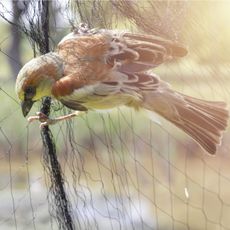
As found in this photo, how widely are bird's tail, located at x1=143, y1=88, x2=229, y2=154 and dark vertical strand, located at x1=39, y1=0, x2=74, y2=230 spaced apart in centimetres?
25

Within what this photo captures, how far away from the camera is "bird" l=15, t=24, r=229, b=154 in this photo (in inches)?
39.4

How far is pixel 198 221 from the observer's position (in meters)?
2.48

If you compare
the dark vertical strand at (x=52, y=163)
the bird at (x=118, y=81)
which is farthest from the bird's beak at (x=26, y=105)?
the dark vertical strand at (x=52, y=163)

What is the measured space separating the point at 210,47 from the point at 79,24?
256mm

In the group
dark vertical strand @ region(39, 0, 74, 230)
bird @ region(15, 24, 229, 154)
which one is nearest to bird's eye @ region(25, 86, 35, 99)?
bird @ region(15, 24, 229, 154)

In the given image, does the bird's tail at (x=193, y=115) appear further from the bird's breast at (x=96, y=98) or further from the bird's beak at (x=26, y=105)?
the bird's beak at (x=26, y=105)

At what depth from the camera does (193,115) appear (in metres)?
1.04

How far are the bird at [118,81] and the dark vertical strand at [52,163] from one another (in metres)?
0.11

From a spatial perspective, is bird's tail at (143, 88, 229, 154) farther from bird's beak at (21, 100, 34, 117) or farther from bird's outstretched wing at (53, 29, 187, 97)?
bird's beak at (21, 100, 34, 117)

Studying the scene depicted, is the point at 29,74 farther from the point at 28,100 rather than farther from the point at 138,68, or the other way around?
the point at 138,68

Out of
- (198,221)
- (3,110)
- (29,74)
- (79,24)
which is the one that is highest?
(3,110)

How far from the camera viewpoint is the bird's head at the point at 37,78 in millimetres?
1021

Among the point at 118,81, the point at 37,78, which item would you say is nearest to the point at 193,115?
the point at 118,81

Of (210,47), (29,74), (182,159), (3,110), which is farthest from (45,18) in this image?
(182,159)
